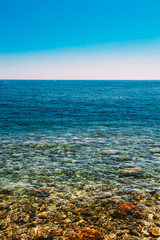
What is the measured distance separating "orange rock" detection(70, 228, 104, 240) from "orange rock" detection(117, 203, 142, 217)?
5.78ft

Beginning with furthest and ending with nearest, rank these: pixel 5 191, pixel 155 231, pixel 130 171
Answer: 1. pixel 130 171
2. pixel 5 191
3. pixel 155 231

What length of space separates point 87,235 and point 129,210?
2.63 m

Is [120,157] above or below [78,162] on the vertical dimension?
above

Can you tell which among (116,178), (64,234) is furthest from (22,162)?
(64,234)

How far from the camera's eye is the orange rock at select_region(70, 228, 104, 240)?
727 centimetres

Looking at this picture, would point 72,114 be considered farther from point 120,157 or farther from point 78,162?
point 78,162

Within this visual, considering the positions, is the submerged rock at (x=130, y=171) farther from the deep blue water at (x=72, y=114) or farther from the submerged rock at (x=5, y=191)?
the deep blue water at (x=72, y=114)

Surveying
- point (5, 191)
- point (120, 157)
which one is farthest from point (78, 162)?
point (5, 191)

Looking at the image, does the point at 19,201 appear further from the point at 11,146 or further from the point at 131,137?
the point at 131,137

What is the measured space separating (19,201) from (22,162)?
558 centimetres

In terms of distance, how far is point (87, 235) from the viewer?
7.39m

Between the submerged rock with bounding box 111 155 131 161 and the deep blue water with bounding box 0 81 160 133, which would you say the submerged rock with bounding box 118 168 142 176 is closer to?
the submerged rock with bounding box 111 155 131 161

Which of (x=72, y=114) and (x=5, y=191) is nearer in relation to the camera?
(x=5, y=191)

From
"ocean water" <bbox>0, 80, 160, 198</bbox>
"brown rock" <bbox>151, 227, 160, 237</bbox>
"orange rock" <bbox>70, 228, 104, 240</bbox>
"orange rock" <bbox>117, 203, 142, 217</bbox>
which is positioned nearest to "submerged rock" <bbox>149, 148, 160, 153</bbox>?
"ocean water" <bbox>0, 80, 160, 198</bbox>
